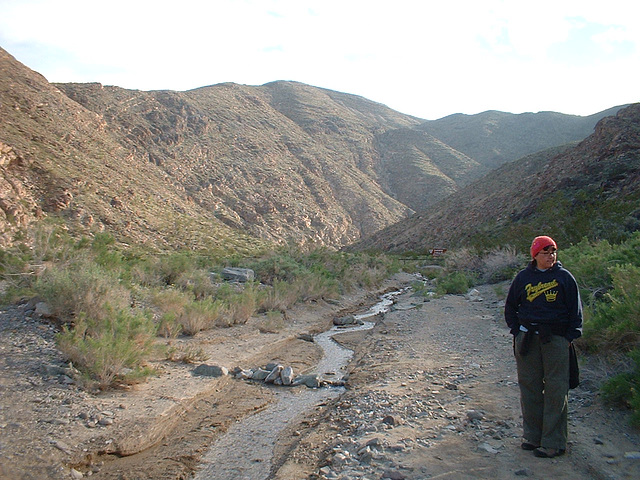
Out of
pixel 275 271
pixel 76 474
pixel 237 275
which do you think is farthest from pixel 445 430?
pixel 275 271

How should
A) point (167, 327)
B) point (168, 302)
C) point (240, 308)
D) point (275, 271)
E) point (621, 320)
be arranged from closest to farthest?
point (621, 320)
point (167, 327)
point (168, 302)
point (240, 308)
point (275, 271)

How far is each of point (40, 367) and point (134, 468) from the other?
243 cm

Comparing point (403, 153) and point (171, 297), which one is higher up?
point (403, 153)

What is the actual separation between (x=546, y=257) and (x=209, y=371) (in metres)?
5.45

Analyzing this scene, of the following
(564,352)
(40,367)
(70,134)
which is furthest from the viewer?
(70,134)

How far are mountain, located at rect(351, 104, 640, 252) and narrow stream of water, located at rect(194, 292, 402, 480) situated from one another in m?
12.5

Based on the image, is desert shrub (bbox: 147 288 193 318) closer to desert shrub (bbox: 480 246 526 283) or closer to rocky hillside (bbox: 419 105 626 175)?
desert shrub (bbox: 480 246 526 283)

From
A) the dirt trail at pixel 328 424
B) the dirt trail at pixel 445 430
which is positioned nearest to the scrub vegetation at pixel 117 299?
the dirt trail at pixel 328 424

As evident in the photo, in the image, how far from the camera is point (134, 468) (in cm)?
471

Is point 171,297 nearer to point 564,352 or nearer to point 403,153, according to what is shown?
point 564,352

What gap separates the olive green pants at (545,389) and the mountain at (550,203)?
13.0 m

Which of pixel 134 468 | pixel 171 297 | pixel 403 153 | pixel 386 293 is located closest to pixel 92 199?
pixel 386 293

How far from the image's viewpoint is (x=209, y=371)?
25.2ft

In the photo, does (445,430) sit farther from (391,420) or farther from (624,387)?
(624,387)
